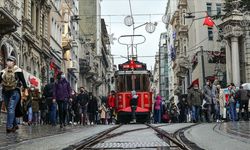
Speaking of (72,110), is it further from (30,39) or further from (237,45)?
(237,45)

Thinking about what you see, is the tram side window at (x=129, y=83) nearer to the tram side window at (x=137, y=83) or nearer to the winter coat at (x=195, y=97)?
the tram side window at (x=137, y=83)

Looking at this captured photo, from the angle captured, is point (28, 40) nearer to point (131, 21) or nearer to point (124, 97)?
point (124, 97)

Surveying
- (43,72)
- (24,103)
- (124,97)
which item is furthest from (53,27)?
(24,103)

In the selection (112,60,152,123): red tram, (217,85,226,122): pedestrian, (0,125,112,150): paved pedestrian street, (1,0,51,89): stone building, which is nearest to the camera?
(0,125,112,150): paved pedestrian street

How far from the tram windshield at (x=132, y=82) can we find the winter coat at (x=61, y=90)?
12628mm

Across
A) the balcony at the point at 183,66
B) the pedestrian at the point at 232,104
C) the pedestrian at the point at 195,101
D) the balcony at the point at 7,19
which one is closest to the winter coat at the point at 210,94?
the pedestrian at the point at 195,101

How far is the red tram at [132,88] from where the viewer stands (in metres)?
28.1

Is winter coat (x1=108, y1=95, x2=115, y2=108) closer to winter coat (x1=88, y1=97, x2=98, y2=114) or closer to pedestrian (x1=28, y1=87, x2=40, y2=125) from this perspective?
winter coat (x1=88, y1=97, x2=98, y2=114)

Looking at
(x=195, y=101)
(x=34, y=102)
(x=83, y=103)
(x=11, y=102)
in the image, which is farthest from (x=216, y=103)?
(x=11, y=102)

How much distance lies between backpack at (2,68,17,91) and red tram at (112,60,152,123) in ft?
53.4

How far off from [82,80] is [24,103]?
4944cm

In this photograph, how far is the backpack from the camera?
11.8m

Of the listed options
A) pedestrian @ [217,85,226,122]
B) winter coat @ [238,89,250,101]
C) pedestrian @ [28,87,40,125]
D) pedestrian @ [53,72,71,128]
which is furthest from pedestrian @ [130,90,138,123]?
pedestrian @ [53,72,71,128]

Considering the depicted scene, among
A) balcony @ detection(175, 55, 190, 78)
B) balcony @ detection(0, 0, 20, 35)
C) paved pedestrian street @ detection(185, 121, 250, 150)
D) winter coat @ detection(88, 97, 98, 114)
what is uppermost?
balcony @ detection(175, 55, 190, 78)
